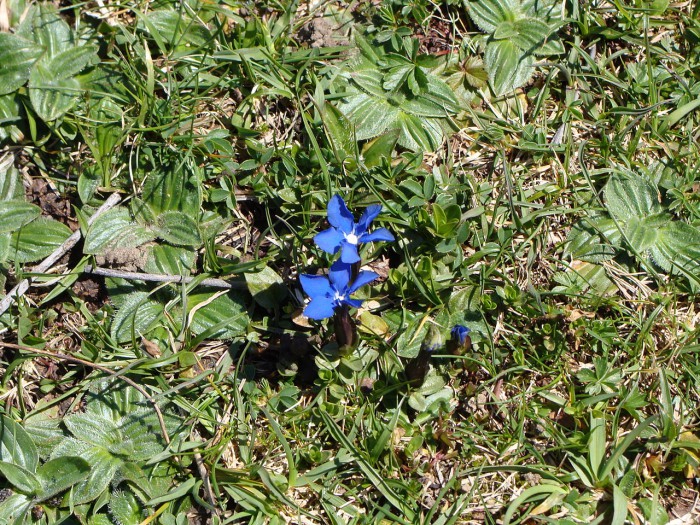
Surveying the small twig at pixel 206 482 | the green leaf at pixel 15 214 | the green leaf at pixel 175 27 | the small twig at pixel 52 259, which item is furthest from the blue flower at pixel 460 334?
the green leaf at pixel 15 214

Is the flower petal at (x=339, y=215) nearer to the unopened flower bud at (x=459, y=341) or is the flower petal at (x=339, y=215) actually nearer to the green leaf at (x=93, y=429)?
the unopened flower bud at (x=459, y=341)

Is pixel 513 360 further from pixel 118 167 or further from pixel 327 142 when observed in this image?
pixel 118 167

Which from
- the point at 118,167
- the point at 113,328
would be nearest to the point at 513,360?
the point at 113,328

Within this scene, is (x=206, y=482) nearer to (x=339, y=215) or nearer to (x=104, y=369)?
(x=104, y=369)

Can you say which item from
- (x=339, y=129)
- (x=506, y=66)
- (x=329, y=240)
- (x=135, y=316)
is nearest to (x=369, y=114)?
(x=339, y=129)

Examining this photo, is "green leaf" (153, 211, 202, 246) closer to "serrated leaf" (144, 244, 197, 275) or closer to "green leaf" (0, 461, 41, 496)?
"serrated leaf" (144, 244, 197, 275)

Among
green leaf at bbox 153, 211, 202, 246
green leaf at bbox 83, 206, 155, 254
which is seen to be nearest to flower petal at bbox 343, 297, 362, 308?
green leaf at bbox 153, 211, 202, 246
